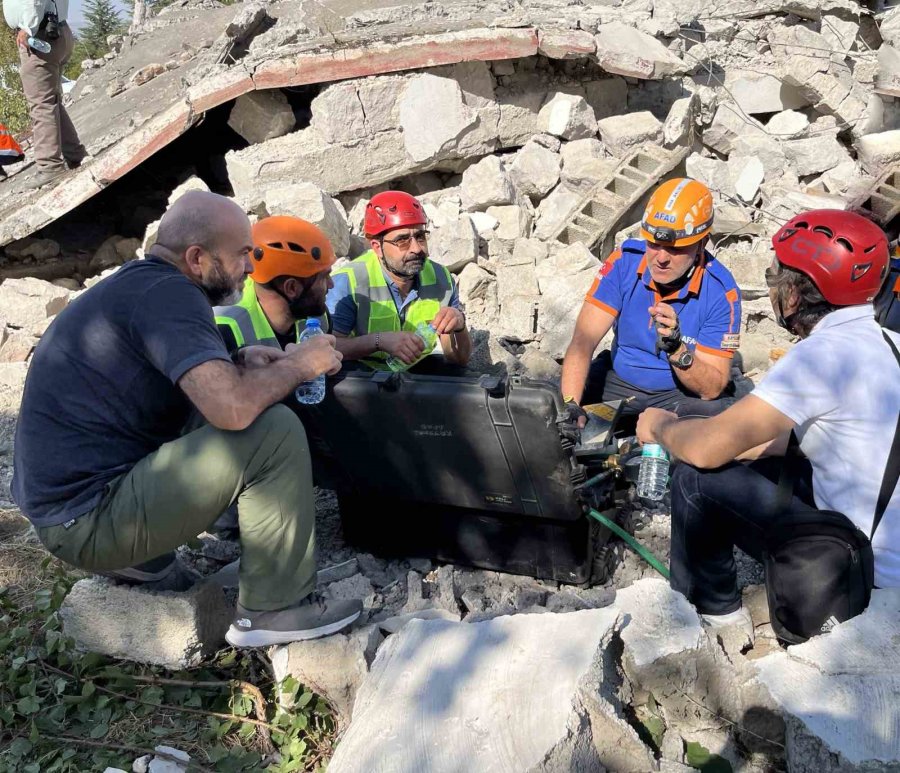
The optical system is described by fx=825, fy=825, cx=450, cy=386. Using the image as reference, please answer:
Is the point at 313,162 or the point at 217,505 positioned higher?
the point at 217,505

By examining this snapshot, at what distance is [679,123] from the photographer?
7.59 meters

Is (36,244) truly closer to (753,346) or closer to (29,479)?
(29,479)

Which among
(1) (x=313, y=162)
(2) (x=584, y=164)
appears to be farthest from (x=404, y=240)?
(2) (x=584, y=164)

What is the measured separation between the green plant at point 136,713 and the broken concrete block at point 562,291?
335cm

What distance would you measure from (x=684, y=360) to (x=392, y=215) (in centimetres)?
164

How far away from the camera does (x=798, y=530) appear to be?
101 inches

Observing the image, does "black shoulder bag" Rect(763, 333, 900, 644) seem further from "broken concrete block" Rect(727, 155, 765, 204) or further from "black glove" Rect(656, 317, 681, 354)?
"broken concrete block" Rect(727, 155, 765, 204)

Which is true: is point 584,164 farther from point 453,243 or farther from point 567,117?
point 453,243

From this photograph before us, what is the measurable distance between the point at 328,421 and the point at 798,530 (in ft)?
5.81

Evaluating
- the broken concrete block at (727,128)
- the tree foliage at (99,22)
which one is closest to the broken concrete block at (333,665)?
the broken concrete block at (727,128)

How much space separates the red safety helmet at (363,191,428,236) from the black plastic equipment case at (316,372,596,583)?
129 cm

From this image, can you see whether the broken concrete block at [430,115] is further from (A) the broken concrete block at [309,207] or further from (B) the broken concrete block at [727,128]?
(B) the broken concrete block at [727,128]

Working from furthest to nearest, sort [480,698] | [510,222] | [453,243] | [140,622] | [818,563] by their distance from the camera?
[510,222]
[453,243]
[140,622]
[818,563]
[480,698]

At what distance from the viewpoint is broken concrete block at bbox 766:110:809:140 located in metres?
8.81
